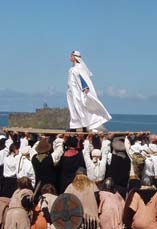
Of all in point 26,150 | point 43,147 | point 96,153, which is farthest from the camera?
point 26,150

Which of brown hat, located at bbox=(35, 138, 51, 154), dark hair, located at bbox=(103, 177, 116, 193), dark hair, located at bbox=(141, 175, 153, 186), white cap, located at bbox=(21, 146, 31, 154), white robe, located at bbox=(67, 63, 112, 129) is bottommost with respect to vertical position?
dark hair, located at bbox=(103, 177, 116, 193)

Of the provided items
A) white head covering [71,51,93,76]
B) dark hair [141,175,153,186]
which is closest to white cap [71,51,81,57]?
white head covering [71,51,93,76]

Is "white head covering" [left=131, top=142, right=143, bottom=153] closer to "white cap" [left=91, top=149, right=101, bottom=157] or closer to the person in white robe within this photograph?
"white cap" [left=91, top=149, right=101, bottom=157]

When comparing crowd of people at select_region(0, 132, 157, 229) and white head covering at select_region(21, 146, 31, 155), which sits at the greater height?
white head covering at select_region(21, 146, 31, 155)

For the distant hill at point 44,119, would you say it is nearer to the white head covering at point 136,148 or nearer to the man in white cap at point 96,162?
the white head covering at point 136,148

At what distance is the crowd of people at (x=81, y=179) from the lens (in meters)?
13.4

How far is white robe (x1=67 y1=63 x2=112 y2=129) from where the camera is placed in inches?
755

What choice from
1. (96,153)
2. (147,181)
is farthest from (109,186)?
(96,153)

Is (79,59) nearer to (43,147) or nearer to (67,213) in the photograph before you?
(43,147)

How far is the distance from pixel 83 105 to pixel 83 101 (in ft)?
0.33

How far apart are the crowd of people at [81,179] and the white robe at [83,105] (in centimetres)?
73

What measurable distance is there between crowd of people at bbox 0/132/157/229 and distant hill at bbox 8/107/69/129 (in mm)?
7013

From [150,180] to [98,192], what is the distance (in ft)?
6.51

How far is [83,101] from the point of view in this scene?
1930cm
